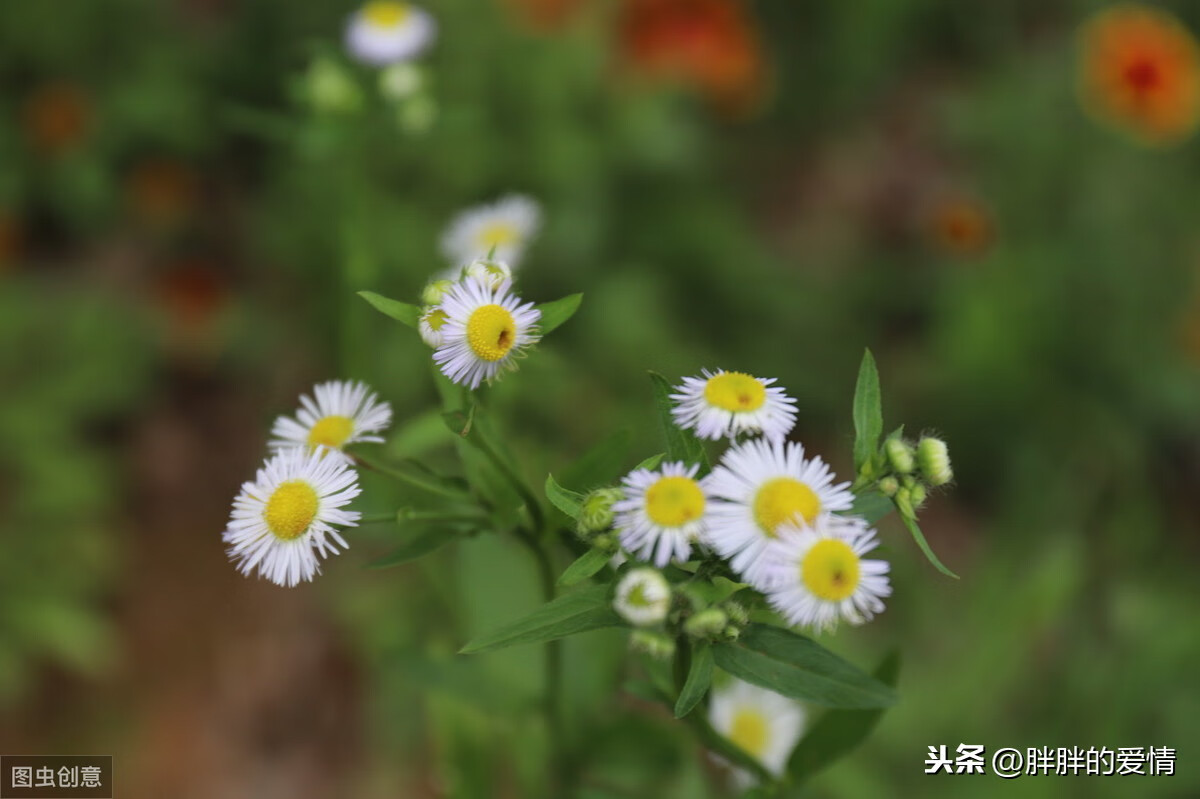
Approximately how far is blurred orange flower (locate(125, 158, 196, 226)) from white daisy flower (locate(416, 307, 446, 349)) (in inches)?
98.7

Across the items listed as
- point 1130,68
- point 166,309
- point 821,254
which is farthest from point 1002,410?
point 166,309

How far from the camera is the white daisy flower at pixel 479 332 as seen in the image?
1.14m

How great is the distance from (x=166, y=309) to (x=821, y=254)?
2.16m

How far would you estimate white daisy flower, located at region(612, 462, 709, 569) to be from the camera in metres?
1.02

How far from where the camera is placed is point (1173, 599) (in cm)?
268

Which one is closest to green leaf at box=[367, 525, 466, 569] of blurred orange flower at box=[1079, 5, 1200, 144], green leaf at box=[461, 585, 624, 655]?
green leaf at box=[461, 585, 624, 655]

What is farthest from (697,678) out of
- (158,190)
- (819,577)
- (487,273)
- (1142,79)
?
(158,190)

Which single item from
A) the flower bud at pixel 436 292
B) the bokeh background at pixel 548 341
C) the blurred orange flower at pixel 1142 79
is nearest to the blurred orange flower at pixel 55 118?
the bokeh background at pixel 548 341

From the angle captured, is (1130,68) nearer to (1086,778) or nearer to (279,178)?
(1086,778)

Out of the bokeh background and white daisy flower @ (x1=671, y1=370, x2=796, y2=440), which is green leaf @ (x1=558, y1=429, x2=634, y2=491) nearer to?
white daisy flower @ (x1=671, y1=370, x2=796, y2=440)

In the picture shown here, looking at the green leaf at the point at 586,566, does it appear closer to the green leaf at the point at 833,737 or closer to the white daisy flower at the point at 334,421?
the white daisy flower at the point at 334,421

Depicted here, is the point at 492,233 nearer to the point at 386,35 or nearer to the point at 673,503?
the point at 386,35

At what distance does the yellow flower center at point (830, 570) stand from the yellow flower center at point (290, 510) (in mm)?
543

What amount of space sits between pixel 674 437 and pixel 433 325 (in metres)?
0.31
